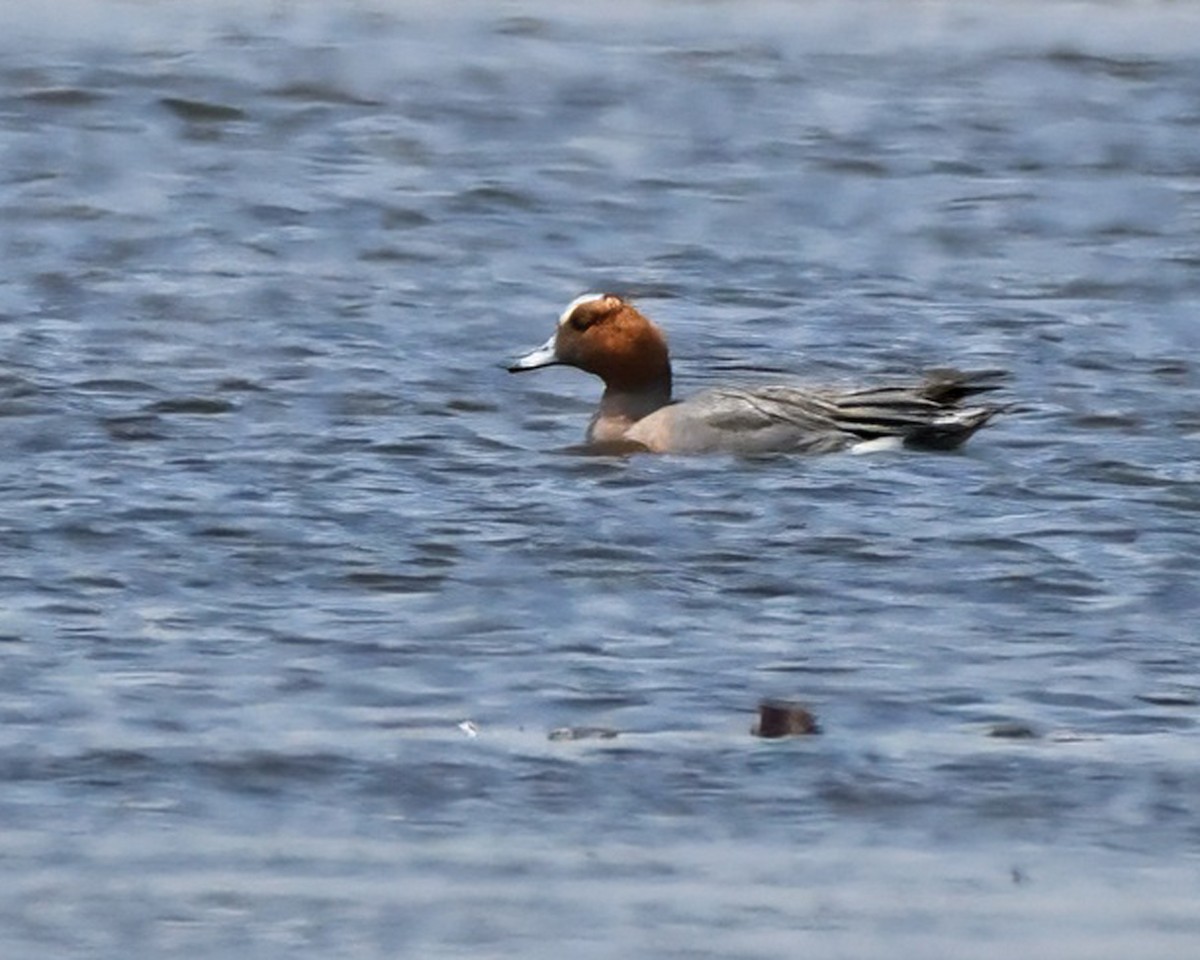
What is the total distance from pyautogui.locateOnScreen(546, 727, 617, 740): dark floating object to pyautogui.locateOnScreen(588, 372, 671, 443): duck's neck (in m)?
3.52

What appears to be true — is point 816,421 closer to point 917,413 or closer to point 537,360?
point 917,413

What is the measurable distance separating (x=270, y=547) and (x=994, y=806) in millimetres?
2585

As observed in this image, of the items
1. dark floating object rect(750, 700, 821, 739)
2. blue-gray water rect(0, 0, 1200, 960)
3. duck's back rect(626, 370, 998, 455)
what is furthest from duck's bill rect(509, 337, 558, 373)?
dark floating object rect(750, 700, 821, 739)

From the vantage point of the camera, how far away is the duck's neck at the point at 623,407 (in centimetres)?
1066

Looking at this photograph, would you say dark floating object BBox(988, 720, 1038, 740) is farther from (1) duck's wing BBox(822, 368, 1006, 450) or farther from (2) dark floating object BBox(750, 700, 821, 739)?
(1) duck's wing BBox(822, 368, 1006, 450)

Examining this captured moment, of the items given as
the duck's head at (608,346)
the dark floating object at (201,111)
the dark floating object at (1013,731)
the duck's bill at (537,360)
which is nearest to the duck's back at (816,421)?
the duck's head at (608,346)

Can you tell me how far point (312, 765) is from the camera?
6820 mm

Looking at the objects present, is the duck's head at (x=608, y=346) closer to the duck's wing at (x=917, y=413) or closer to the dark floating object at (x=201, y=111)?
the duck's wing at (x=917, y=413)

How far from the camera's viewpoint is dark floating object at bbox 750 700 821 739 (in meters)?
7.11

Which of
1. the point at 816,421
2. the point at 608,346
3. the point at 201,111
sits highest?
the point at 608,346

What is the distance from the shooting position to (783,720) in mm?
7215

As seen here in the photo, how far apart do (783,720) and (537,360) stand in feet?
12.6

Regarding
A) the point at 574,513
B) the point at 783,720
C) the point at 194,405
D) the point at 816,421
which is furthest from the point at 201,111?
the point at 783,720

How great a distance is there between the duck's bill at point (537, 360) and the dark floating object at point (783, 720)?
3.66 m
